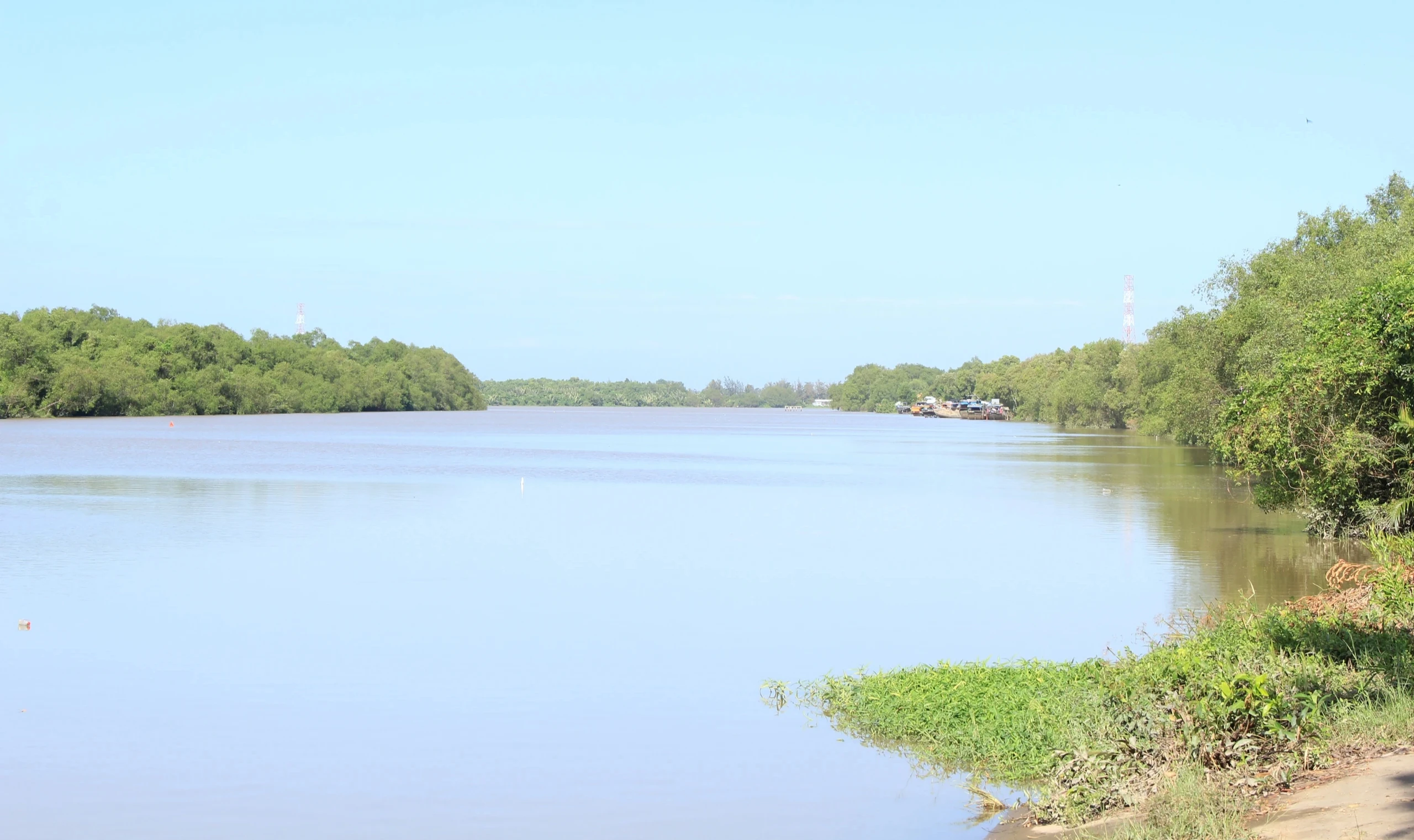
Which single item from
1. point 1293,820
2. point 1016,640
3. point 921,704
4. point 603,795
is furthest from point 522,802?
point 1016,640

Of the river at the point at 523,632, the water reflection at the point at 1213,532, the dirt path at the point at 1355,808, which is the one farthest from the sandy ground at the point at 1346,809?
the water reflection at the point at 1213,532

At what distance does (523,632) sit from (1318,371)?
13.4 m

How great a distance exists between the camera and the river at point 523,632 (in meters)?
10.6

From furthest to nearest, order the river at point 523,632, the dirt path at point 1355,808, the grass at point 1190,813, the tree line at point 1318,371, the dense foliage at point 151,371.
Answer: the dense foliage at point 151,371 → the tree line at point 1318,371 → the river at point 523,632 → the grass at point 1190,813 → the dirt path at point 1355,808

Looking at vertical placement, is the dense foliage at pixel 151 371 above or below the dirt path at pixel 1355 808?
above

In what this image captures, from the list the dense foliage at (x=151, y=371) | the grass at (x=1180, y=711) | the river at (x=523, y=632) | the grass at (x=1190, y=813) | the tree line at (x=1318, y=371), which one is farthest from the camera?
the dense foliage at (x=151, y=371)

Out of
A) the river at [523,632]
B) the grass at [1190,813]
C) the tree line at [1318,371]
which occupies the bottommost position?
the river at [523,632]

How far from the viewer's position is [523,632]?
17672mm

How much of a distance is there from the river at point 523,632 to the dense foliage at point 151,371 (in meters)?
88.2

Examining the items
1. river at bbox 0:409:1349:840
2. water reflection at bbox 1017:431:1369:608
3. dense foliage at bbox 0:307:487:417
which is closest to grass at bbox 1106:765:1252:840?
river at bbox 0:409:1349:840

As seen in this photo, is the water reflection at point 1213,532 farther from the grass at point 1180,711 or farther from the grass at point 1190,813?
the grass at point 1190,813

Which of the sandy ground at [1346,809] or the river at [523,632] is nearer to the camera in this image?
the sandy ground at [1346,809]

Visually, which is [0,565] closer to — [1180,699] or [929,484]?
[1180,699]

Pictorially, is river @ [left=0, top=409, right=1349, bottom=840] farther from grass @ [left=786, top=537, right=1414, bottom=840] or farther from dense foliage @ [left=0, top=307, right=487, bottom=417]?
dense foliage @ [left=0, top=307, right=487, bottom=417]
